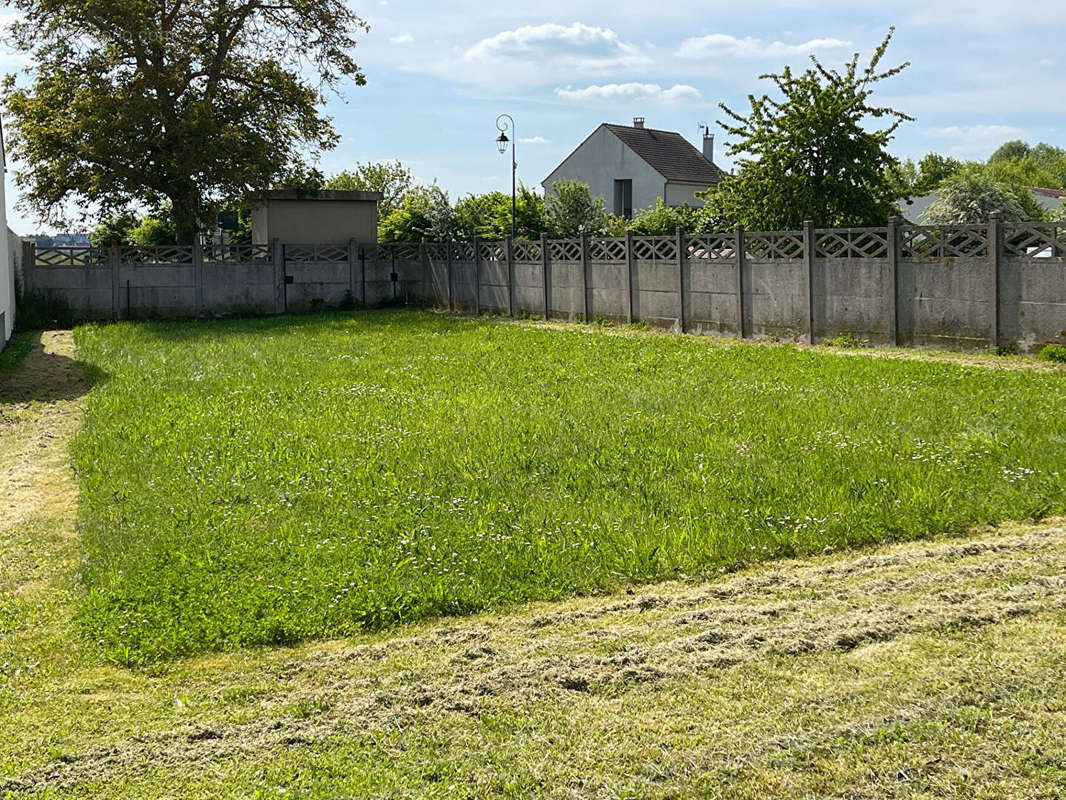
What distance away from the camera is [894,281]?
55.8 feet

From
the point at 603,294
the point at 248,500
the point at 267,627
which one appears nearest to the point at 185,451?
the point at 248,500

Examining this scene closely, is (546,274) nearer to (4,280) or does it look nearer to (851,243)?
(851,243)

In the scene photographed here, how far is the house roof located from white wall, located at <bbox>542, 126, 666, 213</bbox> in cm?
37

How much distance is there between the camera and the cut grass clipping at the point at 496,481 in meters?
5.98

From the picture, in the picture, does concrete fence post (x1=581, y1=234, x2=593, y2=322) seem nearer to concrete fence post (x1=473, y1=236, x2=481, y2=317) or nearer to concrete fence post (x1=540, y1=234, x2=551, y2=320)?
concrete fence post (x1=540, y1=234, x2=551, y2=320)

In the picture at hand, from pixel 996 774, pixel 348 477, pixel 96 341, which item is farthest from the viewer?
pixel 96 341

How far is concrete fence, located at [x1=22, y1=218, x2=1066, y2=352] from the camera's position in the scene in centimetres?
1558

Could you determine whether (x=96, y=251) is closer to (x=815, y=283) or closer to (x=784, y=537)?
(x=815, y=283)

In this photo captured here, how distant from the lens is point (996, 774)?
3.69 meters

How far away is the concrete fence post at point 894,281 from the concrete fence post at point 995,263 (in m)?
1.64

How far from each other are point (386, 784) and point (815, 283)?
15892 mm

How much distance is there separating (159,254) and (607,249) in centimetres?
1258

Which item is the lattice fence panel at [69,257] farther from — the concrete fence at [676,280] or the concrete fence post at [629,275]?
the concrete fence post at [629,275]

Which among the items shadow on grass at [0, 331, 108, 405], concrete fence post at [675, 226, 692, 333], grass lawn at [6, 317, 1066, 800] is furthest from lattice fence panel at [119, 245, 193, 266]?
grass lawn at [6, 317, 1066, 800]
